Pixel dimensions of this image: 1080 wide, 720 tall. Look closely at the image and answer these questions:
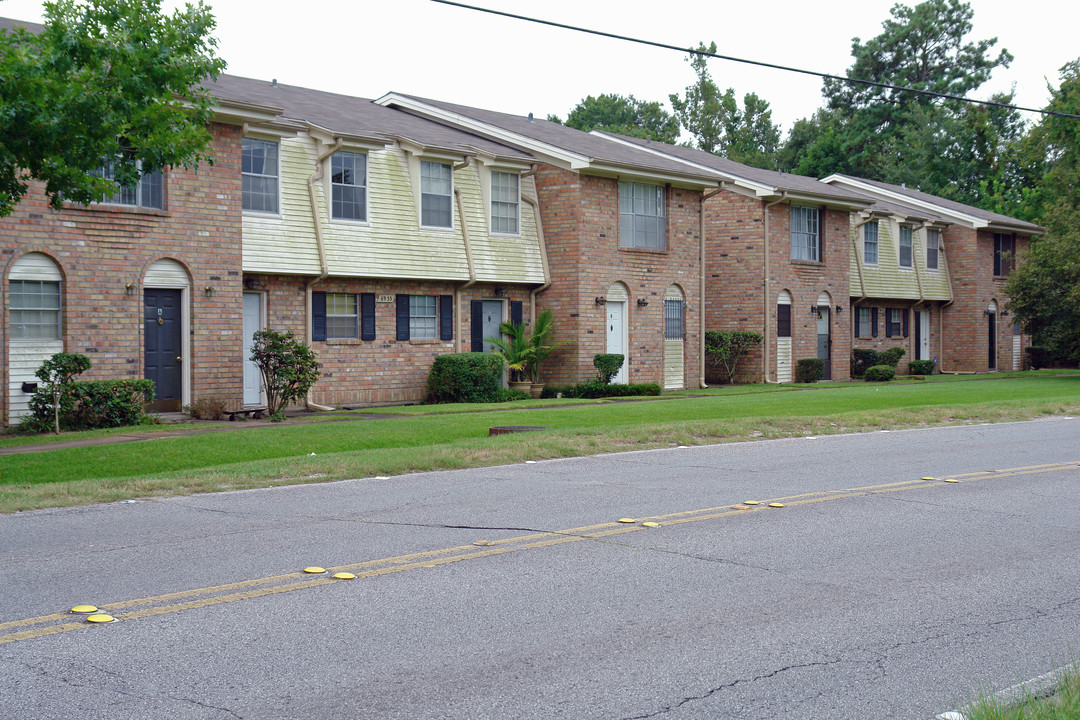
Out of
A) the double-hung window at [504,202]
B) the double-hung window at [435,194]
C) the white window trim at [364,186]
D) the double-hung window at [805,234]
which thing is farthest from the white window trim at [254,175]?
the double-hung window at [805,234]

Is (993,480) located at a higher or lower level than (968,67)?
lower

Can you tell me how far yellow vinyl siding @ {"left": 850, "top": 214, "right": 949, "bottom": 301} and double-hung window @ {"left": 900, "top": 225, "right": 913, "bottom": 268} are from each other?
21cm

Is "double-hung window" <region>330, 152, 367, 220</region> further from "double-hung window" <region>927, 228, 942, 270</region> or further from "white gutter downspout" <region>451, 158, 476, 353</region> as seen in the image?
"double-hung window" <region>927, 228, 942, 270</region>

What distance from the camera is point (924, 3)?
240ft

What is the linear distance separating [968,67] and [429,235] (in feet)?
200

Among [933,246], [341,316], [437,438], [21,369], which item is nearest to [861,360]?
[933,246]

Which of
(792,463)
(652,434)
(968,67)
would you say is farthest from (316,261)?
(968,67)

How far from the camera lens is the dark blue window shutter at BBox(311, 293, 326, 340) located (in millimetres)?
22156

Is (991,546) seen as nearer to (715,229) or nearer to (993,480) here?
(993,480)

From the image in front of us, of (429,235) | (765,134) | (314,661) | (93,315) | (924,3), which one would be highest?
(924,3)

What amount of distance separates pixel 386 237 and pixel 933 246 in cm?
2722

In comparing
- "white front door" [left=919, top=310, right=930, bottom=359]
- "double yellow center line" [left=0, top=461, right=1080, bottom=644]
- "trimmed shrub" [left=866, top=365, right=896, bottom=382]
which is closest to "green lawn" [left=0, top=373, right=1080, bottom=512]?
"double yellow center line" [left=0, top=461, right=1080, bottom=644]

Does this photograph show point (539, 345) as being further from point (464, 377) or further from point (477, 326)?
point (464, 377)

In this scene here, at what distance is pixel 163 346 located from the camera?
63.9 feet
